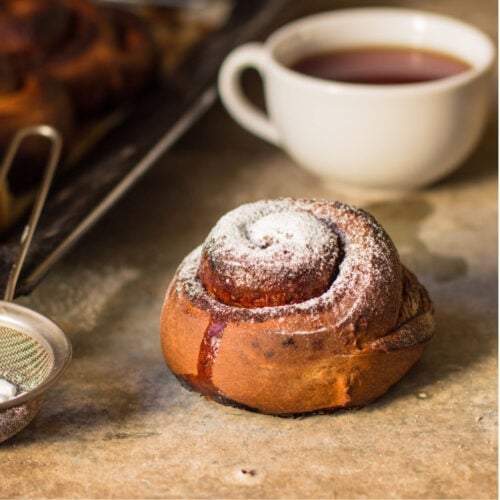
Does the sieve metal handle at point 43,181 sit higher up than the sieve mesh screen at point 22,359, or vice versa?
the sieve metal handle at point 43,181

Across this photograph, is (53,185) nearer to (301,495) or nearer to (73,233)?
(73,233)

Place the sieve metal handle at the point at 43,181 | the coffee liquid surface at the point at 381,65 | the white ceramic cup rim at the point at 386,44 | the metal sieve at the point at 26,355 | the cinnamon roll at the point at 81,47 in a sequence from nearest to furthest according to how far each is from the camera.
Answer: the metal sieve at the point at 26,355 → the sieve metal handle at the point at 43,181 → the white ceramic cup rim at the point at 386,44 → the coffee liquid surface at the point at 381,65 → the cinnamon roll at the point at 81,47

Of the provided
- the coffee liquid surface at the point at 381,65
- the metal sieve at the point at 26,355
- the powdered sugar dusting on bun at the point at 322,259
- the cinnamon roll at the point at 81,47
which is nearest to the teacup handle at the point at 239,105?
the coffee liquid surface at the point at 381,65

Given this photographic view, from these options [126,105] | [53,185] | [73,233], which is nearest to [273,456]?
[73,233]

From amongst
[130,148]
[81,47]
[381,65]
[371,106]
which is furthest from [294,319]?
[81,47]

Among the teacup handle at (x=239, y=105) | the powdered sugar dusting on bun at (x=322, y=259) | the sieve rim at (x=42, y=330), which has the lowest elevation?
the teacup handle at (x=239, y=105)

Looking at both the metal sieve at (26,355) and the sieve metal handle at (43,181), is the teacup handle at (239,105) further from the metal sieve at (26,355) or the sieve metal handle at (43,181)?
the metal sieve at (26,355)

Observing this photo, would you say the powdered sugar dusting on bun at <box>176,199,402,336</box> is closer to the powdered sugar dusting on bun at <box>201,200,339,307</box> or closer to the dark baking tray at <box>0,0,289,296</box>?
the powdered sugar dusting on bun at <box>201,200,339,307</box>

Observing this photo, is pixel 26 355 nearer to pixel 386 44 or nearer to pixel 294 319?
pixel 294 319
